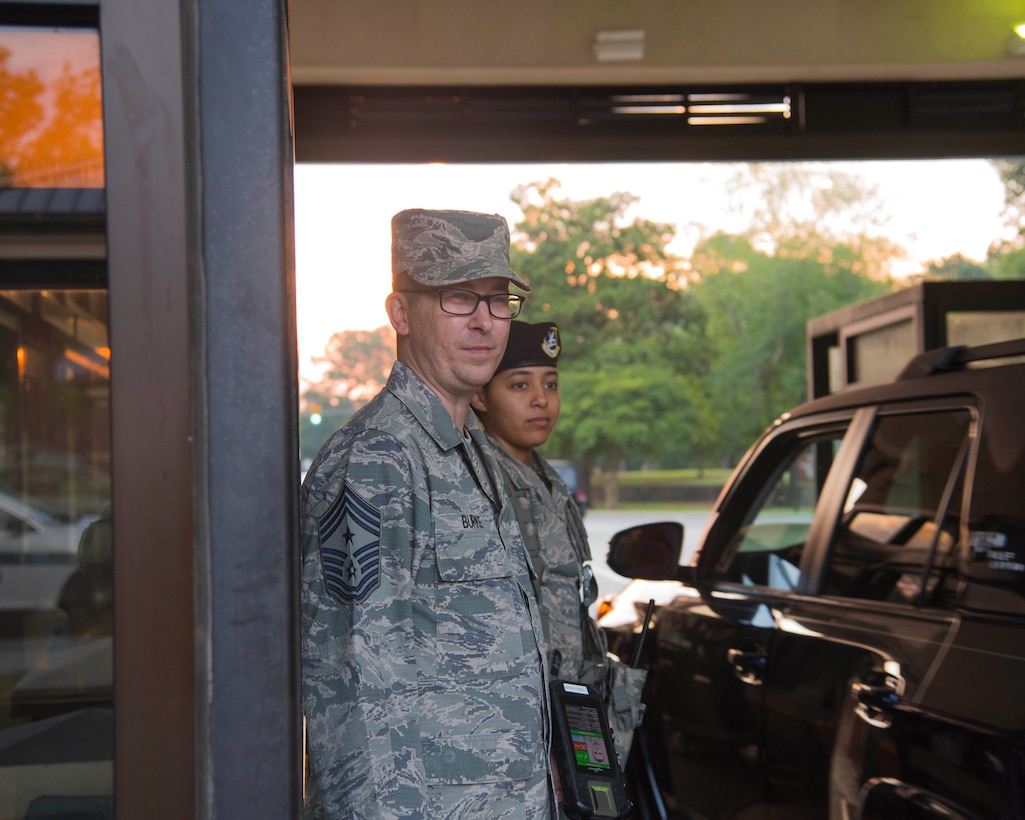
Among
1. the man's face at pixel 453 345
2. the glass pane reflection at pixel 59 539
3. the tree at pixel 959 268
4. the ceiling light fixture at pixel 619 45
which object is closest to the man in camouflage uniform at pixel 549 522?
the man's face at pixel 453 345

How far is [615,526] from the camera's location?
103 ft

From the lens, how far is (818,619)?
9.17 feet

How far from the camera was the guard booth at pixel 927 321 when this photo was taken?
19.9 feet

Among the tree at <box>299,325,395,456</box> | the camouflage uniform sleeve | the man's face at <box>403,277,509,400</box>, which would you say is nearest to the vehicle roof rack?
the man's face at <box>403,277,509,400</box>

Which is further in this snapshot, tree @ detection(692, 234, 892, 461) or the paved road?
tree @ detection(692, 234, 892, 461)

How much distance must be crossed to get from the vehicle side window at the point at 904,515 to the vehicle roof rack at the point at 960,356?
0.12 m

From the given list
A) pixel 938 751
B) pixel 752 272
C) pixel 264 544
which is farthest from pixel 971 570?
pixel 752 272

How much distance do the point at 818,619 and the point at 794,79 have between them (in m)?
4.41

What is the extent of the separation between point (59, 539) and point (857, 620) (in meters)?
2.04

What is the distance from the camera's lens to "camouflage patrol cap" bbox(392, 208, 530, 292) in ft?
7.06

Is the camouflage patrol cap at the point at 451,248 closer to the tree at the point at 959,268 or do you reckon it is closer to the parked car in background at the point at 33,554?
the parked car in background at the point at 33,554

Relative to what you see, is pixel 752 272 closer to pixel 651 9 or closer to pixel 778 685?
pixel 651 9

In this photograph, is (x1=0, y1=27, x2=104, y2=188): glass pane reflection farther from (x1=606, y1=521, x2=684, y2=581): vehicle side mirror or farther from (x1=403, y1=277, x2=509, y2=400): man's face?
(x1=606, y1=521, x2=684, y2=581): vehicle side mirror

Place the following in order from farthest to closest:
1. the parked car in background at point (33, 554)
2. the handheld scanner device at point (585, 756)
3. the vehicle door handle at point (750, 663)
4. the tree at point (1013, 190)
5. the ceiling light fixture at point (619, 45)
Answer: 1. the tree at point (1013, 190)
2. the ceiling light fixture at point (619, 45)
3. the vehicle door handle at point (750, 663)
4. the handheld scanner device at point (585, 756)
5. the parked car in background at point (33, 554)
